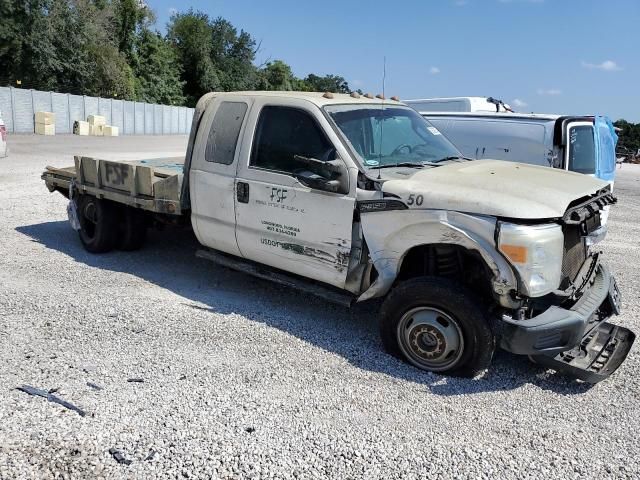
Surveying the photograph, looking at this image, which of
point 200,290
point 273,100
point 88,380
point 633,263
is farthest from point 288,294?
point 633,263

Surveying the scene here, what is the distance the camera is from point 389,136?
500 cm

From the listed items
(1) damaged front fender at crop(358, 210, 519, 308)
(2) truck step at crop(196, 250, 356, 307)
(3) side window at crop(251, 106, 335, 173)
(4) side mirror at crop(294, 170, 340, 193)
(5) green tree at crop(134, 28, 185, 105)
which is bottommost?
(2) truck step at crop(196, 250, 356, 307)

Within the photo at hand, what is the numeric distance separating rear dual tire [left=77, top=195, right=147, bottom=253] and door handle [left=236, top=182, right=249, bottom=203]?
2.16 meters

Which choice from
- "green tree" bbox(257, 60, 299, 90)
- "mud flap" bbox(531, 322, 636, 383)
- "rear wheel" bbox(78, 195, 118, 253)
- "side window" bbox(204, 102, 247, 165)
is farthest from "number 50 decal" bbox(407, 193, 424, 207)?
"green tree" bbox(257, 60, 299, 90)

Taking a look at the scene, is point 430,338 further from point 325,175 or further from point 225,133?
point 225,133

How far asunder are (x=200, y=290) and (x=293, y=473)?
3137 millimetres

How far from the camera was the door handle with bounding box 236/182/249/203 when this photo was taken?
201 inches

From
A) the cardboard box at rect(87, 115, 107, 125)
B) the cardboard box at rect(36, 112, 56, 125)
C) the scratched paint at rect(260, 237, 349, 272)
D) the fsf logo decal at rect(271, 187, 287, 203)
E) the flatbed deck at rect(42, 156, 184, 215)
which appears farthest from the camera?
the cardboard box at rect(87, 115, 107, 125)

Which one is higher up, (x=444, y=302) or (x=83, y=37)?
(x=83, y=37)

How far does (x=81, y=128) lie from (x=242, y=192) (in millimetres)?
31518

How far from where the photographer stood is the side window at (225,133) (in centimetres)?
528

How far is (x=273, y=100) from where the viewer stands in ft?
16.8

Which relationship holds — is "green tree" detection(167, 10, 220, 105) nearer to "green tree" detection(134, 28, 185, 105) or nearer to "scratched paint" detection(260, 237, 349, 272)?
"green tree" detection(134, 28, 185, 105)

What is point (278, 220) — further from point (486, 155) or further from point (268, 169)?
point (486, 155)
